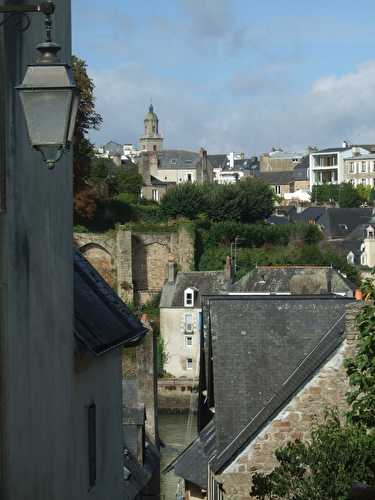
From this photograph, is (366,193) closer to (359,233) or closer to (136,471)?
(359,233)

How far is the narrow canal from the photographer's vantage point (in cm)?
3986

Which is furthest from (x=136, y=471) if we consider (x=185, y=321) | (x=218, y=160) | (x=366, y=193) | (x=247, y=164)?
(x=218, y=160)

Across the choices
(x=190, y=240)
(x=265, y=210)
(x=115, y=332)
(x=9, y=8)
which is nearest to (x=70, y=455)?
(x=115, y=332)

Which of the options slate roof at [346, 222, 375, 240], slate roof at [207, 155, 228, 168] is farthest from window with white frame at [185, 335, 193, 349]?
slate roof at [207, 155, 228, 168]

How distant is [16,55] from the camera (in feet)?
27.3

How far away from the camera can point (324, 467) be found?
14414 millimetres

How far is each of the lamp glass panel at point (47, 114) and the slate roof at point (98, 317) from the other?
4.82m

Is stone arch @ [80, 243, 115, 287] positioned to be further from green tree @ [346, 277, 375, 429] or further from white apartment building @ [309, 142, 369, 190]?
white apartment building @ [309, 142, 369, 190]

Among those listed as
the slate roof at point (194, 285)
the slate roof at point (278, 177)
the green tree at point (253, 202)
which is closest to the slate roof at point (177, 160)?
the slate roof at point (278, 177)

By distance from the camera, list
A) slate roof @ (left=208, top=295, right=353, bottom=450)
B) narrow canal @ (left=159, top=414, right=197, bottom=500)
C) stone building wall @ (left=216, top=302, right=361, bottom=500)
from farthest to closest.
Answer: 1. narrow canal @ (left=159, top=414, right=197, bottom=500)
2. slate roof @ (left=208, top=295, right=353, bottom=450)
3. stone building wall @ (left=216, top=302, right=361, bottom=500)

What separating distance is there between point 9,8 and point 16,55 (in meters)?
1.69

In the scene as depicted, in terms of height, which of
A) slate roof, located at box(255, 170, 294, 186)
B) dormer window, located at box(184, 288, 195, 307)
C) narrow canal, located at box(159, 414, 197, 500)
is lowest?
narrow canal, located at box(159, 414, 197, 500)

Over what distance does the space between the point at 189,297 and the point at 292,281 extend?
9.88 metres

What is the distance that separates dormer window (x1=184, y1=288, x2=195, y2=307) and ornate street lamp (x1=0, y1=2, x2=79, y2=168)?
60937mm
